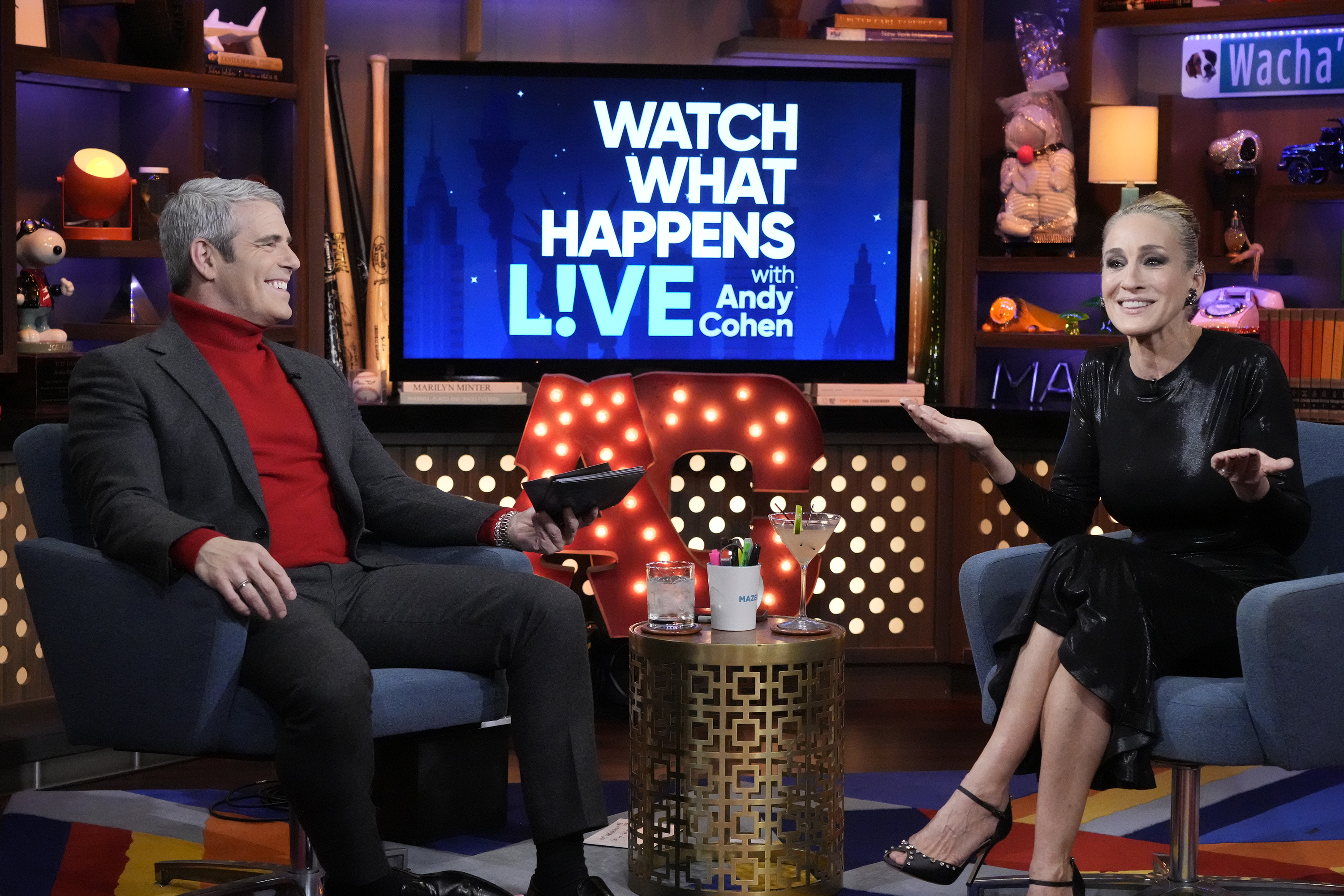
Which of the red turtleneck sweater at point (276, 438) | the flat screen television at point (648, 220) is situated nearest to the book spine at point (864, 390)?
the flat screen television at point (648, 220)

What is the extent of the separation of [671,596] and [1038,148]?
6.98ft

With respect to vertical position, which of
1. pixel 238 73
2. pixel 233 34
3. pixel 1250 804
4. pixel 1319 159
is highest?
pixel 233 34

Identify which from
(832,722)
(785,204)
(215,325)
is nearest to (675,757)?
(832,722)

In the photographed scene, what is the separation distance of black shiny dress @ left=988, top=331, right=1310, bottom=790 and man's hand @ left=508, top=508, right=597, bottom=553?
769 millimetres

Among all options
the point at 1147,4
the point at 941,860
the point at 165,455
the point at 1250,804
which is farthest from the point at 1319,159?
the point at 165,455

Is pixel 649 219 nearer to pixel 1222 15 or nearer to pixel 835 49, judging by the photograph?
pixel 835 49

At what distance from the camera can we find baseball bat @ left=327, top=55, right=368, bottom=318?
439cm

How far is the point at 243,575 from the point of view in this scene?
235 centimetres

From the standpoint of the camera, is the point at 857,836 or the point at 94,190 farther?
the point at 94,190

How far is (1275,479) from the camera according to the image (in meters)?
2.65

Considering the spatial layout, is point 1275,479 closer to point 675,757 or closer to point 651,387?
point 675,757

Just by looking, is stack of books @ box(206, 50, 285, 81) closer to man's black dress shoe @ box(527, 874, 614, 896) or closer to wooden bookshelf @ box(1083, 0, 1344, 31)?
wooden bookshelf @ box(1083, 0, 1344, 31)

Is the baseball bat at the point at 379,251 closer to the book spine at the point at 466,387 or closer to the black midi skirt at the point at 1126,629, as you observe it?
the book spine at the point at 466,387

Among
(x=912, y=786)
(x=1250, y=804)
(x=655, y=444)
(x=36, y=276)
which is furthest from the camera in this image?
(x=655, y=444)
